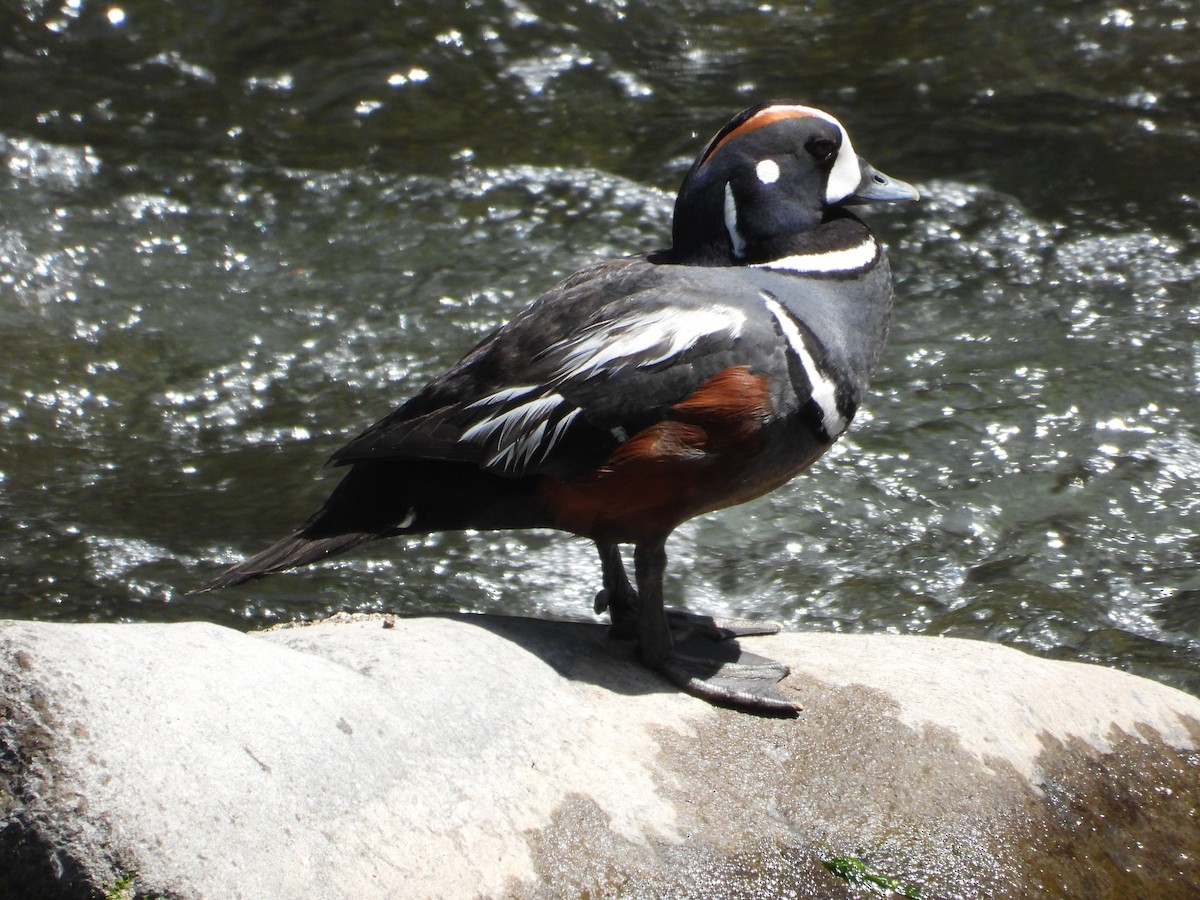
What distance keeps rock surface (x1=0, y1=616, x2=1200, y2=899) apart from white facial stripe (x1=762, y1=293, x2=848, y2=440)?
72 centimetres

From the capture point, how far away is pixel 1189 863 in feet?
12.0

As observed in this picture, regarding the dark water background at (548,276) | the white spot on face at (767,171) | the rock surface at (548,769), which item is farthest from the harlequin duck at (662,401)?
the dark water background at (548,276)

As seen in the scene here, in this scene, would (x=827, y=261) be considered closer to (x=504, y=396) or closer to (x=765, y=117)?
(x=765, y=117)

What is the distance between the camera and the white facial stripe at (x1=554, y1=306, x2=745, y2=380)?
375 cm

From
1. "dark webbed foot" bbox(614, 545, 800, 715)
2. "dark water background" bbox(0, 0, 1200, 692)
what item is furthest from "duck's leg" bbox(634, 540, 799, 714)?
"dark water background" bbox(0, 0, 1200, 692)

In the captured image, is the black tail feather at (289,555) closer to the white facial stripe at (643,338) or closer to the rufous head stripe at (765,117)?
the white facial stripe at (643,338)

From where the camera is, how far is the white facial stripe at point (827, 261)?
166 inches

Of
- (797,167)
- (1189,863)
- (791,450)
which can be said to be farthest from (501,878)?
(797,167)

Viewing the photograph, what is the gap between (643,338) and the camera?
12.3 feet

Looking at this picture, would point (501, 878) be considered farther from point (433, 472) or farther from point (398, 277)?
point (398, 277)

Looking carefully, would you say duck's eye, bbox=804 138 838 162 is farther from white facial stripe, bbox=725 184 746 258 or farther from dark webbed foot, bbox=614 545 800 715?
dark webbed foot, bbox=614 545 800 715

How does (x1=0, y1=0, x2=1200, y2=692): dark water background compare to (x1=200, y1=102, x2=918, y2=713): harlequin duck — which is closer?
(x1=200, y1=102, x2=918, y2=713): harlequin duck

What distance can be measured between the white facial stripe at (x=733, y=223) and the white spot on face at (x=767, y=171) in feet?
0.31

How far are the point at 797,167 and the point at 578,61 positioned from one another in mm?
5275
